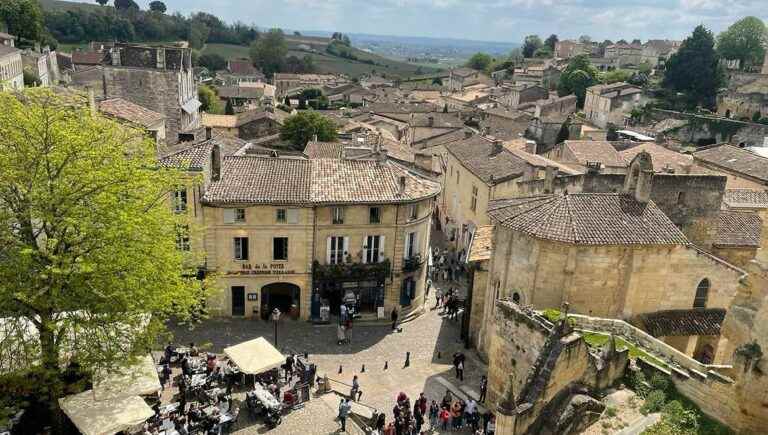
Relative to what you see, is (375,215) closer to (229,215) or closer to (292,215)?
(292,215)

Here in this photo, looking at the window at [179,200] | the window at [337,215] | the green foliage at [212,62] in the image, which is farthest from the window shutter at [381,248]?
the green foliage at [212,62]

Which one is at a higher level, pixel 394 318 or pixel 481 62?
pixel 481 62

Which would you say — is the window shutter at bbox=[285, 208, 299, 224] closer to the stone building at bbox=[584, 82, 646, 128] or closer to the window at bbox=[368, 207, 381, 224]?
the window at bbox=[368, 207, 381, 224]

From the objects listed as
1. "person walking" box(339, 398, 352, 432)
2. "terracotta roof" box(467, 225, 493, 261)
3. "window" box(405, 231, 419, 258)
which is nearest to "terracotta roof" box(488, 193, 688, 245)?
"terracotta roof" box(467, 225, 493, 261)

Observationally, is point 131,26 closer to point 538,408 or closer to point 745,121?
point 745,121

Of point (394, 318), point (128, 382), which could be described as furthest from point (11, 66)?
point (128, 382)

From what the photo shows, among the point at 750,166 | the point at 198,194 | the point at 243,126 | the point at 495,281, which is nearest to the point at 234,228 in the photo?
the point at 198,194

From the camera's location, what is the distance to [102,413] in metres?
19.5

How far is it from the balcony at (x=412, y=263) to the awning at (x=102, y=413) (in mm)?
18302

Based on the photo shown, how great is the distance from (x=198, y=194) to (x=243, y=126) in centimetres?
4696

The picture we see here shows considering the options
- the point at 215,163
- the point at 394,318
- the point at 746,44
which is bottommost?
the point at 394,318

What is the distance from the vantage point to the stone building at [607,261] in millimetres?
25828

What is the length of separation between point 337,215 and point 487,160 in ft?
58.0

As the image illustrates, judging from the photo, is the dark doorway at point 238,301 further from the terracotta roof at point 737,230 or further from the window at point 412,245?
the terracotta roof at point 737,230
